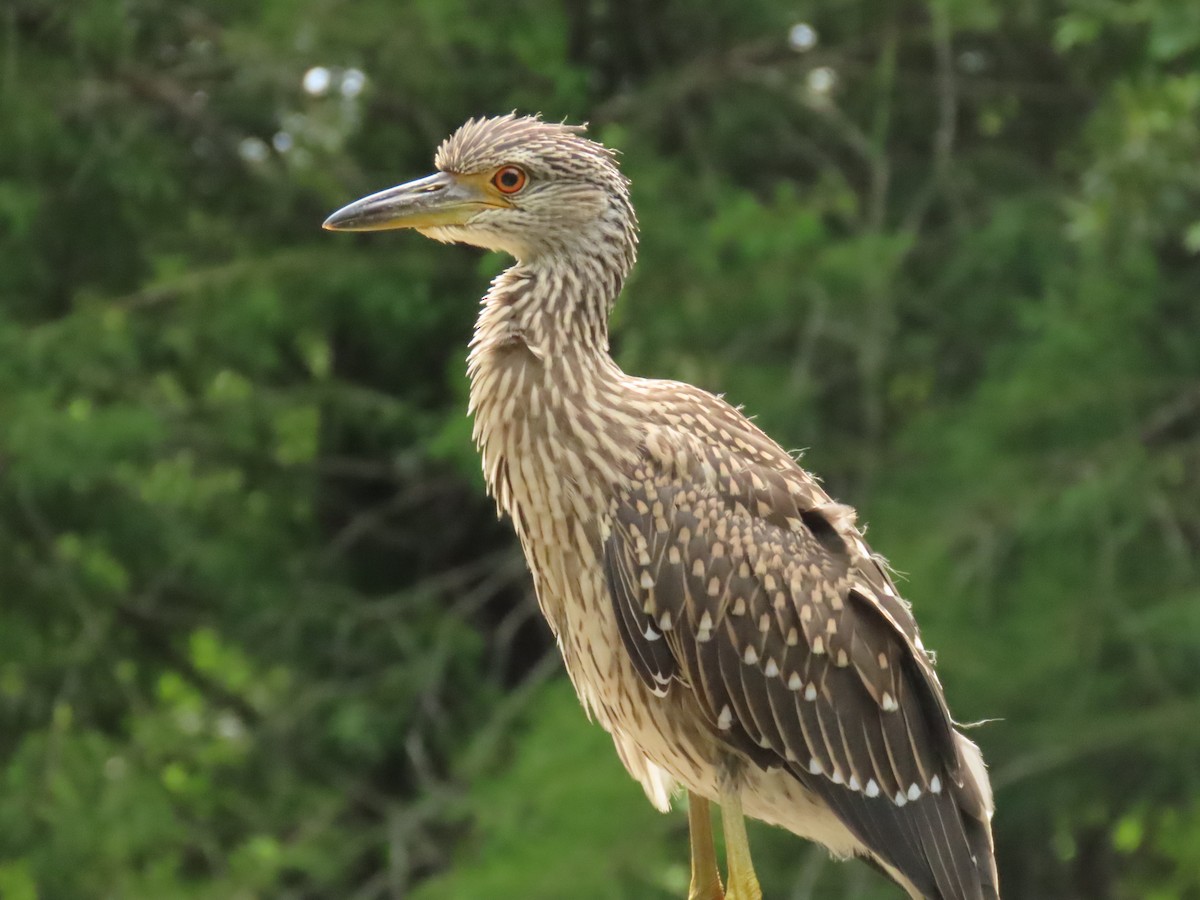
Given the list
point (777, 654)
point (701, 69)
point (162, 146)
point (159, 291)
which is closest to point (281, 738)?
point (159, 291)

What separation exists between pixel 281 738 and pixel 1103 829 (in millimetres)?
4405

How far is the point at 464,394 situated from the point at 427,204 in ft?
17.0

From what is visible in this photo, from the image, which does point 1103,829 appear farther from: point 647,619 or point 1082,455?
point 647,619

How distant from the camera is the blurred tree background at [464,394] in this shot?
31.0ft

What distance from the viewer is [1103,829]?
1147 cm

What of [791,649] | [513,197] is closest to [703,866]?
[791,649]

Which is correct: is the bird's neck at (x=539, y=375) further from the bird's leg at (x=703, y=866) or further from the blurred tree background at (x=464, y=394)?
the blurred tree background at (x=464, y=394)

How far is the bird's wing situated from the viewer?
4641 mm

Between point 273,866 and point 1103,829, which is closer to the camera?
point 273,866

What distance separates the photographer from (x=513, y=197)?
483cm

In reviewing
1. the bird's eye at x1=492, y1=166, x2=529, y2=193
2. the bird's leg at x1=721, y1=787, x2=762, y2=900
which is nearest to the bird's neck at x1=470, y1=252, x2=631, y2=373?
the bird's eye at x1=492, y1=166, x2=529, y2=193

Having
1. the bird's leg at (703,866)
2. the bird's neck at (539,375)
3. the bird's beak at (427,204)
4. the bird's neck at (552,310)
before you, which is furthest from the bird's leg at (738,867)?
the bird's beak at (427,204)

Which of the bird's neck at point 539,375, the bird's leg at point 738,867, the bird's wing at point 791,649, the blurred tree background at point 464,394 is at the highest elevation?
the blurred tree background at point 464,394

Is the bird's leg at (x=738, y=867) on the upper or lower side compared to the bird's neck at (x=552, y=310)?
lower
